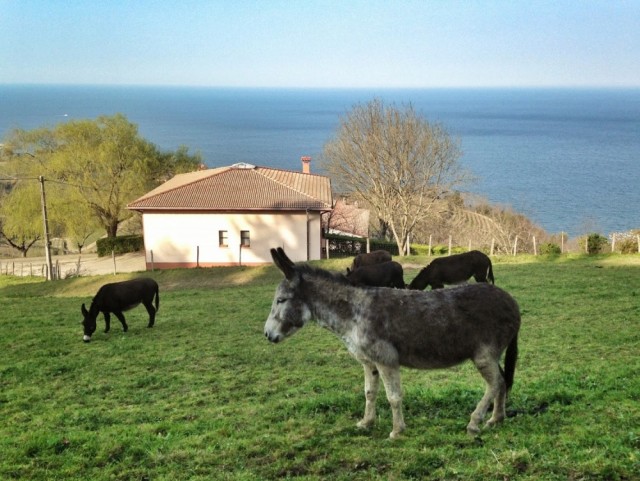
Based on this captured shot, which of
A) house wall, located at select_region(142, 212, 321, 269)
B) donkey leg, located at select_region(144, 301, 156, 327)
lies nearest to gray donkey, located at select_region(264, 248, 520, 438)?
donkey leg, located at select_region(144, 301, 156, 327)

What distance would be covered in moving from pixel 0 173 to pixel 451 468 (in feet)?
212

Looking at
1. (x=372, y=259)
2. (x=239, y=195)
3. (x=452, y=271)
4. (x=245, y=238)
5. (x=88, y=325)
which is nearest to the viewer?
(x=88, y=325)

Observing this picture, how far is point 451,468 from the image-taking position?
5867 mm

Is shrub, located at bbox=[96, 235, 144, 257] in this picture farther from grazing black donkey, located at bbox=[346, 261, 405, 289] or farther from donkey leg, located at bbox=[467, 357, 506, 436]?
donkey leg, located at bbox=[467, 357, 506, 436]

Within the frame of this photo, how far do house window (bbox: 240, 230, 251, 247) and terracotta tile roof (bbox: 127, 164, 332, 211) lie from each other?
1842 mm

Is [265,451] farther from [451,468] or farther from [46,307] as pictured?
[46,307]

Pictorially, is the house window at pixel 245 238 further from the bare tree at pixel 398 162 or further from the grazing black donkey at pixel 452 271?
the grazing black donkey at pixel 452 271

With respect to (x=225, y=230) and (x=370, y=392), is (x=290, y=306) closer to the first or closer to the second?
(x=370, y=392)

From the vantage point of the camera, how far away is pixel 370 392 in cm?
719

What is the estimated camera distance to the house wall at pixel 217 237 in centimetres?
3978

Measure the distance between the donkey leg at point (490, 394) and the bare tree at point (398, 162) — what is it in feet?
134

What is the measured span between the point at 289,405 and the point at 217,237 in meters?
32.2

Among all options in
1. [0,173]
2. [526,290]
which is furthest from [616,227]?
[0,173]

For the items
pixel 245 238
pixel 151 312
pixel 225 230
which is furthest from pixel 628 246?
pixel 151 312
